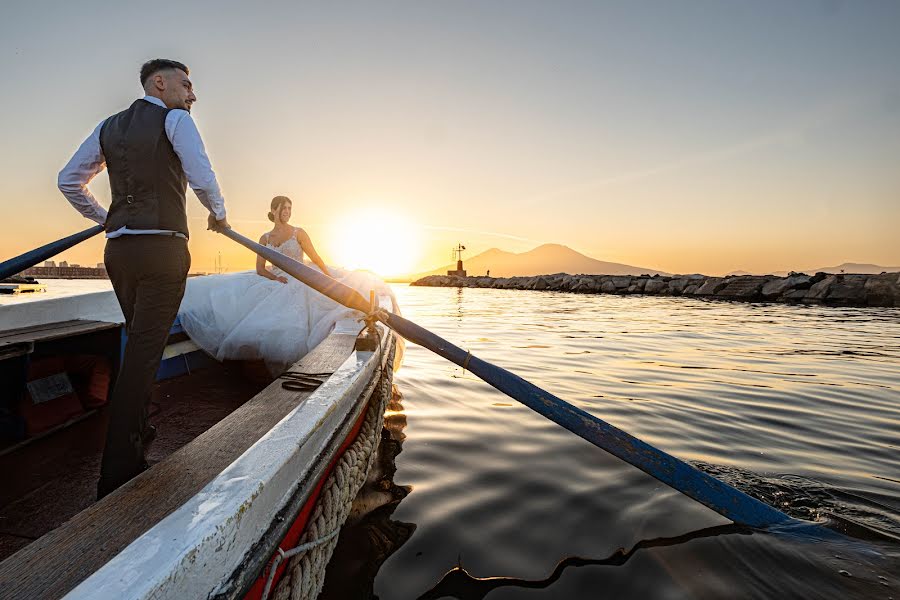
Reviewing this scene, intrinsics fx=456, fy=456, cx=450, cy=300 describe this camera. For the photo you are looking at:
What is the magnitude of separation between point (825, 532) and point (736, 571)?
0.69 m

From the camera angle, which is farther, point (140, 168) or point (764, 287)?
point (764, 287)

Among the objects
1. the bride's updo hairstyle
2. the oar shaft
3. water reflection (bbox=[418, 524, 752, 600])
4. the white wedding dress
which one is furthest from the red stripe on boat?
the bride's updo hairstyle

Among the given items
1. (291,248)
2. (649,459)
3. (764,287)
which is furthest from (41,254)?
(764,287)

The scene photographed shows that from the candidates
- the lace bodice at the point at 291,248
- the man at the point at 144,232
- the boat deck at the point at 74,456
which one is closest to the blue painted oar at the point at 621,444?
the man at the point at 144,232

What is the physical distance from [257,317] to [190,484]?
267 cm

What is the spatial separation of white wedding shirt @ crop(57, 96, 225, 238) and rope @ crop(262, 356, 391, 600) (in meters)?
1.32

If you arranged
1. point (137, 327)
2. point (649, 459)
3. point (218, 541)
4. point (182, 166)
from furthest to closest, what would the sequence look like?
point (649, 459), point (182, 166), point (137, 327), point (218, 541)

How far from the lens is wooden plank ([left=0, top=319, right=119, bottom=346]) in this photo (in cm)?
248

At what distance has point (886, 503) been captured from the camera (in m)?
2.77

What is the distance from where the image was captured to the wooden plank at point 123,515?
0.88 meters

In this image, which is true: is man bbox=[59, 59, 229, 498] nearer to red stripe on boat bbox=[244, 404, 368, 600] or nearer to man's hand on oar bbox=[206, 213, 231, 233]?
man's hand on oar bbox=[206, 213, 231, 233]

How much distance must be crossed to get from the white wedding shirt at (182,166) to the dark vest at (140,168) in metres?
0.04

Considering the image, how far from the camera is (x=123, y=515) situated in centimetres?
109

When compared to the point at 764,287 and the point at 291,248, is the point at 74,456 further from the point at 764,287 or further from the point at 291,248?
the point at 764,287
